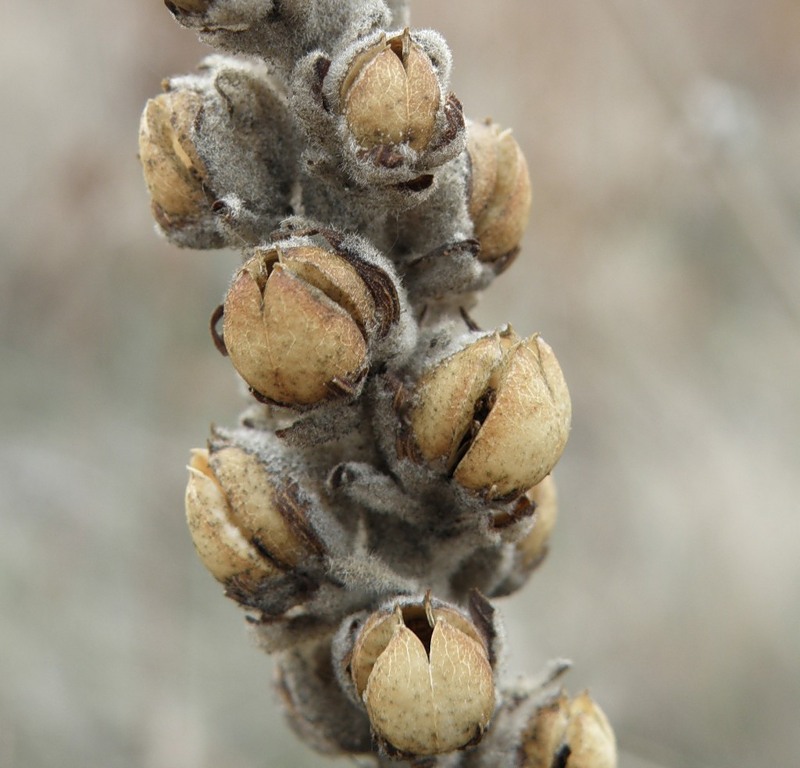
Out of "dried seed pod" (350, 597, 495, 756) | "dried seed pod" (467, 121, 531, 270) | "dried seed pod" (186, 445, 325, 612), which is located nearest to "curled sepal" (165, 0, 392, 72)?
"dried seed pod" (467, 121, 531, 270)

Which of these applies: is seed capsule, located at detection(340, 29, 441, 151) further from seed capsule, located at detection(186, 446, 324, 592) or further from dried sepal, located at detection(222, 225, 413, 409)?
seed capsule, located at detection(186, 446, 324, 592)

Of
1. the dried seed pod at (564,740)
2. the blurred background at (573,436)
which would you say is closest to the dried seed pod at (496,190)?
the dried seed pod at (564,740)

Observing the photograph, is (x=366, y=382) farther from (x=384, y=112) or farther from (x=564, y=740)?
(x=564, y=740)

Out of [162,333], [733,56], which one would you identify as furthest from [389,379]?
[733,56]

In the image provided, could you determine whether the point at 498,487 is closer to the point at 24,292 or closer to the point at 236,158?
the point at 236,158

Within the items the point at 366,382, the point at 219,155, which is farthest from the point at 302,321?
the point at 219,155
